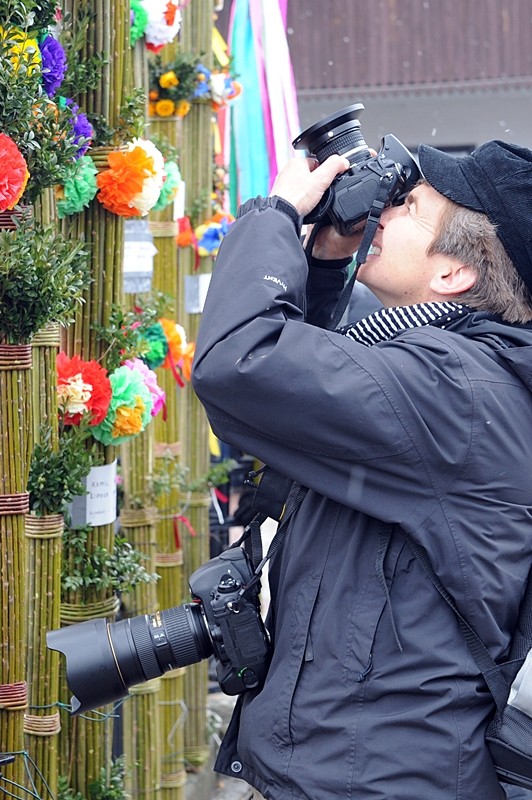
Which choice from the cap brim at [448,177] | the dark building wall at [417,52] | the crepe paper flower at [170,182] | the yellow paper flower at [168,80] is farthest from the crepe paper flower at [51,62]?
the dark building wall at [417,52]

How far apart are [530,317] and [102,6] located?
1.19m

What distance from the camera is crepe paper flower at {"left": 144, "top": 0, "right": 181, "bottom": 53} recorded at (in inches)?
125

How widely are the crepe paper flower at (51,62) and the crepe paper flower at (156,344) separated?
116cm

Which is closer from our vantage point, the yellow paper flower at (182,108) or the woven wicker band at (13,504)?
the woven wicker band at (13,504)

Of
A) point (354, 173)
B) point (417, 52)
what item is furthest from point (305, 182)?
point (417, 52)

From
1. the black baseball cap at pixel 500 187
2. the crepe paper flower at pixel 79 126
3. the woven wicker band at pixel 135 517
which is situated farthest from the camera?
the woven wicker band at pixel 135 517

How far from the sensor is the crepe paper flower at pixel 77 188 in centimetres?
236

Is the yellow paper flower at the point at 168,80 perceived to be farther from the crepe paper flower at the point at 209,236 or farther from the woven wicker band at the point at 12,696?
the woven wicker band at the point at 12,696

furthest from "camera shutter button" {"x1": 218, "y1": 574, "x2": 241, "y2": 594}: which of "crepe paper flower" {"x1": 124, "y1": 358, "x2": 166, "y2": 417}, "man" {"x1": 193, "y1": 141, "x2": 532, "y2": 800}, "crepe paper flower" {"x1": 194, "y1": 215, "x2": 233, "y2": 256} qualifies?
"crepe paper flower" {"x1": 194, "y1": 215, "x2": 233, "y2": 256}

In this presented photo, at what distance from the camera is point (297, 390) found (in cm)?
166

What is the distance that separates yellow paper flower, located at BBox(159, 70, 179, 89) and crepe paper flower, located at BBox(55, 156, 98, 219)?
1420 millimetres

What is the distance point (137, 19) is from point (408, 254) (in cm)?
159

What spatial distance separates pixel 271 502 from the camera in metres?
1.95

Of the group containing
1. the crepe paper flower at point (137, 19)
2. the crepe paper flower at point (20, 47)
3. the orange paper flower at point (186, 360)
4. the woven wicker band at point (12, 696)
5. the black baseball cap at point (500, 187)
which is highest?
the crepe paper flower at point (137, 19)
